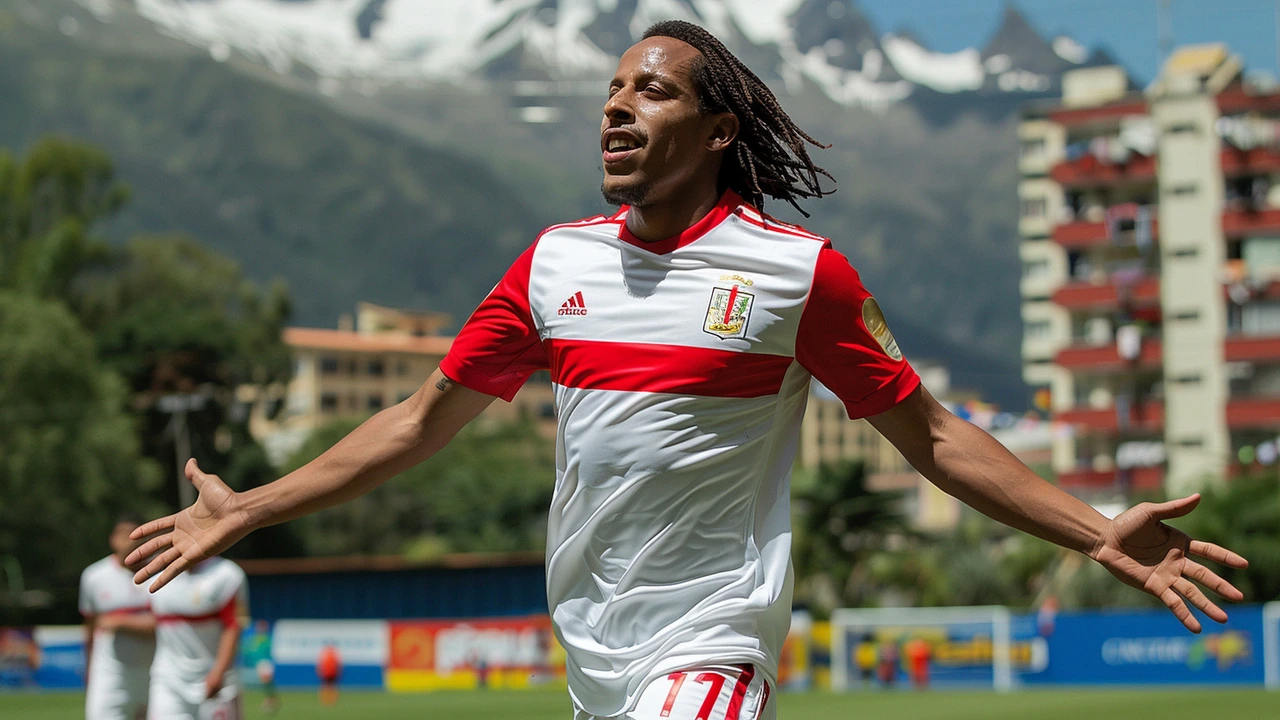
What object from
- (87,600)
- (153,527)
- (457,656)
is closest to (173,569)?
(153,527)

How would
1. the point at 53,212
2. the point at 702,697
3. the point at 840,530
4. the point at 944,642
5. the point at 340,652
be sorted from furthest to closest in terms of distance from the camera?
the point at 53,212 → the point at 840,530 → the point at 340,652 → the point at 944,642 → the point at 702,697

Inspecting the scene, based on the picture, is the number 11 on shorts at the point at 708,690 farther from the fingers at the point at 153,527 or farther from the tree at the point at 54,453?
the tree at the point at 54,453

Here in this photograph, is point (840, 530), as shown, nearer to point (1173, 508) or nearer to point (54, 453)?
point (54, 453)

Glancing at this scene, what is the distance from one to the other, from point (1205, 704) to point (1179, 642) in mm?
8366

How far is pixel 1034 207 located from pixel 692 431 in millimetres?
102656

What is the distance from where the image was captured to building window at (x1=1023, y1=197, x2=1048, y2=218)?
10288cm

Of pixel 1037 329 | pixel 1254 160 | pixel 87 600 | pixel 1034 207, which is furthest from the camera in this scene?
pixel 1037 329

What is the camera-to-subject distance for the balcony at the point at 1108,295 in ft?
220

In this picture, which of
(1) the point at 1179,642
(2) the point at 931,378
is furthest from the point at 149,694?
(2) the point at 931,378

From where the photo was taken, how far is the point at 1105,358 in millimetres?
66938

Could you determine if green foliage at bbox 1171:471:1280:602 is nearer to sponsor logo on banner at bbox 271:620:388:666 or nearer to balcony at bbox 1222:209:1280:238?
sponsor logo on banner at bbox 271:620:388:666

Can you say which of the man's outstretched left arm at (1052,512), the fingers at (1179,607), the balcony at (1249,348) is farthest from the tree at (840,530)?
the fingers at (1179,607)

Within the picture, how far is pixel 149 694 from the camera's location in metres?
10.6

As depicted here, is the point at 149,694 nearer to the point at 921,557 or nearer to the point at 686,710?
the point at 686,710
